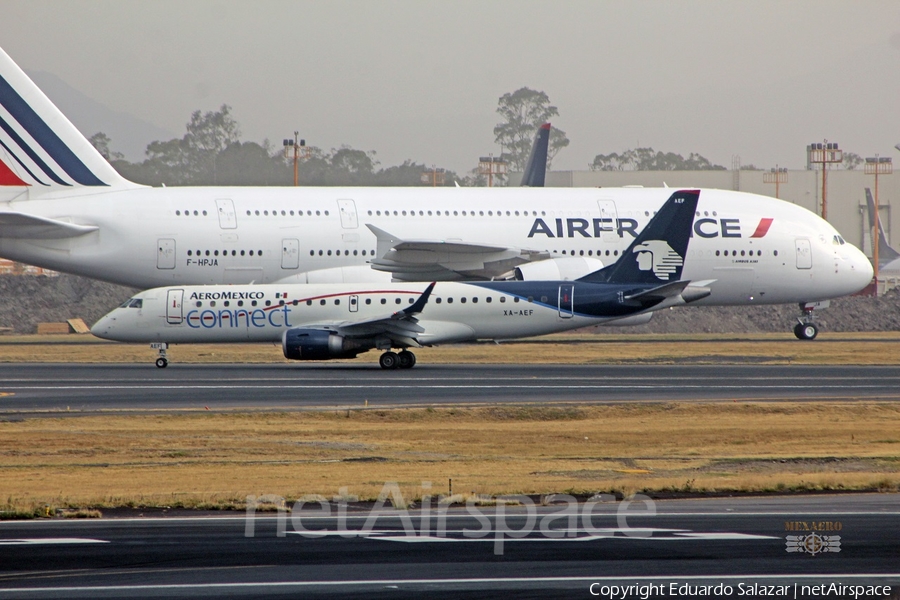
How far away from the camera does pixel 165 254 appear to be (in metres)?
42.6

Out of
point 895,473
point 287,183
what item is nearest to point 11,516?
point 895,473

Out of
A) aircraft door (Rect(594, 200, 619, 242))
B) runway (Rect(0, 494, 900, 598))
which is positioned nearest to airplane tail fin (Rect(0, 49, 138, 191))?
aircraft door (Rect(594, 200, 619, 242))

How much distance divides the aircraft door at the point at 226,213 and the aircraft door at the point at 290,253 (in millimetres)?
1943

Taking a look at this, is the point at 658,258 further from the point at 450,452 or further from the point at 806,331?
the point at 450,452

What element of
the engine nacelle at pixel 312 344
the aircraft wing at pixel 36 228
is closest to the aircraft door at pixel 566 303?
the engine nacelle at pixel 312 344

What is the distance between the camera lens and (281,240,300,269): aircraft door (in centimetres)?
4278

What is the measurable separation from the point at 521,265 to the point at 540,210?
251 centimetres

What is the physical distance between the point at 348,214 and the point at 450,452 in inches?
966

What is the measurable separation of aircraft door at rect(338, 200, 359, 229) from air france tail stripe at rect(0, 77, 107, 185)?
9.18 meters

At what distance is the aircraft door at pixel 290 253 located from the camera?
42.8 meters

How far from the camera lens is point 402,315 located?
34.7 meters

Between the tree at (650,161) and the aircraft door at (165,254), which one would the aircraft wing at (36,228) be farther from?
the tree at (650,161)

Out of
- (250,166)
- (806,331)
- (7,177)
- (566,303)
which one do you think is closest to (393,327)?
(566,303)

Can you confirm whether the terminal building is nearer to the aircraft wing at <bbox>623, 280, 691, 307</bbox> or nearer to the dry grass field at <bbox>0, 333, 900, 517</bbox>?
the aircraft wing at <bbox>623, 280, 691, 307</bbox>
